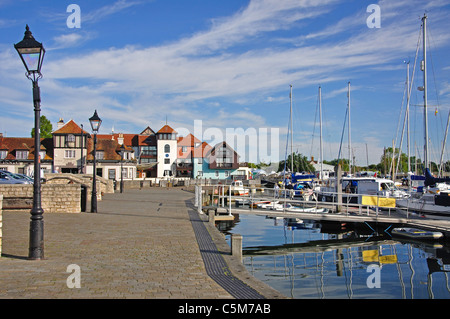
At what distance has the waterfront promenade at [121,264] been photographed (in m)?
7.47

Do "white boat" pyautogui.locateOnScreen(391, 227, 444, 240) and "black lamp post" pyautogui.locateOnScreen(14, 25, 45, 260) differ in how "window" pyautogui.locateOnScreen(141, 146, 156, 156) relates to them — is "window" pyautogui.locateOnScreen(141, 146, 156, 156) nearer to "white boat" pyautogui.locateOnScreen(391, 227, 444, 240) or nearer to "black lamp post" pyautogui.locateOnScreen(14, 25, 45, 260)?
"white boat" pyautogui.locateOnScreen(391, 227, 444, 240)

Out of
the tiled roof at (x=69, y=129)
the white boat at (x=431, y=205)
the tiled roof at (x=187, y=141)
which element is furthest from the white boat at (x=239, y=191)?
the tiled roof at (x=187, y=141)

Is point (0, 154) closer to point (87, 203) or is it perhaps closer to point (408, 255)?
point (87, 203)

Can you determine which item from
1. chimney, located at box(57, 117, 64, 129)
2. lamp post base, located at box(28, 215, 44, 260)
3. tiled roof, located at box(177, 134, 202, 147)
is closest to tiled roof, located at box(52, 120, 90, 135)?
chimney, located at box(57, 117, 64, 129)

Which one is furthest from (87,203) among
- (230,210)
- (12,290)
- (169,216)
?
(12,290)

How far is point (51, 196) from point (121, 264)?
1282 centimetres

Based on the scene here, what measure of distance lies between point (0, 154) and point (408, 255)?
61563 mm

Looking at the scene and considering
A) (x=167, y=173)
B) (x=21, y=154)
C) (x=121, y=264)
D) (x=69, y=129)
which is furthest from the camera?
(x=167, y=173)

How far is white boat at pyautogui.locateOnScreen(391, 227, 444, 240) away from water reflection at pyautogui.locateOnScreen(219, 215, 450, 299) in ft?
1.31

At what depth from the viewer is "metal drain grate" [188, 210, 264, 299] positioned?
7.64 m

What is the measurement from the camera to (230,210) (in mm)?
21297

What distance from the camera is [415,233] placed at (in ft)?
68.2

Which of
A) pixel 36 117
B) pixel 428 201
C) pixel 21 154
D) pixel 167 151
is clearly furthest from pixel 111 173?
pixel 36 117

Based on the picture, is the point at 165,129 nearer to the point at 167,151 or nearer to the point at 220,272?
the point at 167,151
